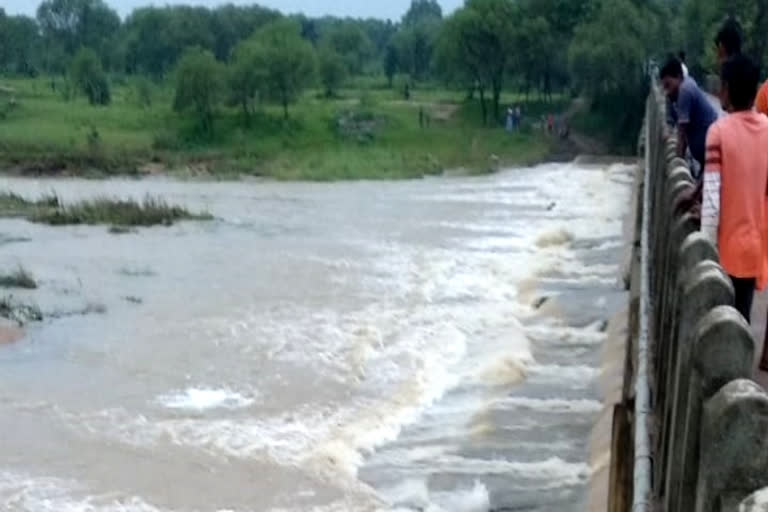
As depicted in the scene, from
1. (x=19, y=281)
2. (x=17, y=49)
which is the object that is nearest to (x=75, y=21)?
(x=17, y=49)

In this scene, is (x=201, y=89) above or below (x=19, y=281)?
above

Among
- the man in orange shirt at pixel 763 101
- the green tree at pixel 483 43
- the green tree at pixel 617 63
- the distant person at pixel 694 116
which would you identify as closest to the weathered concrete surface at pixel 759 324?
the distant person at pixel 694 116

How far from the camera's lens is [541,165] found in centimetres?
5941

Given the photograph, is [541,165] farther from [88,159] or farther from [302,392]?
[302,392]

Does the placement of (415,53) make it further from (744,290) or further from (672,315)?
(672,315)

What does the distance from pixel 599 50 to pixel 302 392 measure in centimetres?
4799

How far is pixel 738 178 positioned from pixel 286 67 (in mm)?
66878

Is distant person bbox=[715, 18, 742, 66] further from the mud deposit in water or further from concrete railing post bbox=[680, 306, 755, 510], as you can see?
the mud deposit in water

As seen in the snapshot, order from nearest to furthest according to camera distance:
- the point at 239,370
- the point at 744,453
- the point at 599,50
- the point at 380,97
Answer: the point at 744,453, the point at 239,370, the point at 599,50, the point at 380,97

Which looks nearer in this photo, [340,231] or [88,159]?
[340,231]

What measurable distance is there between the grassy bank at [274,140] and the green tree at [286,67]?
998mm

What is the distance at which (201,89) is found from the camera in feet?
226

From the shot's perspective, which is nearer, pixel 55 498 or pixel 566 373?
pixel 55 498

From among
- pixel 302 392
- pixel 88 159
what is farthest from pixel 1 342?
pixel 88 159
